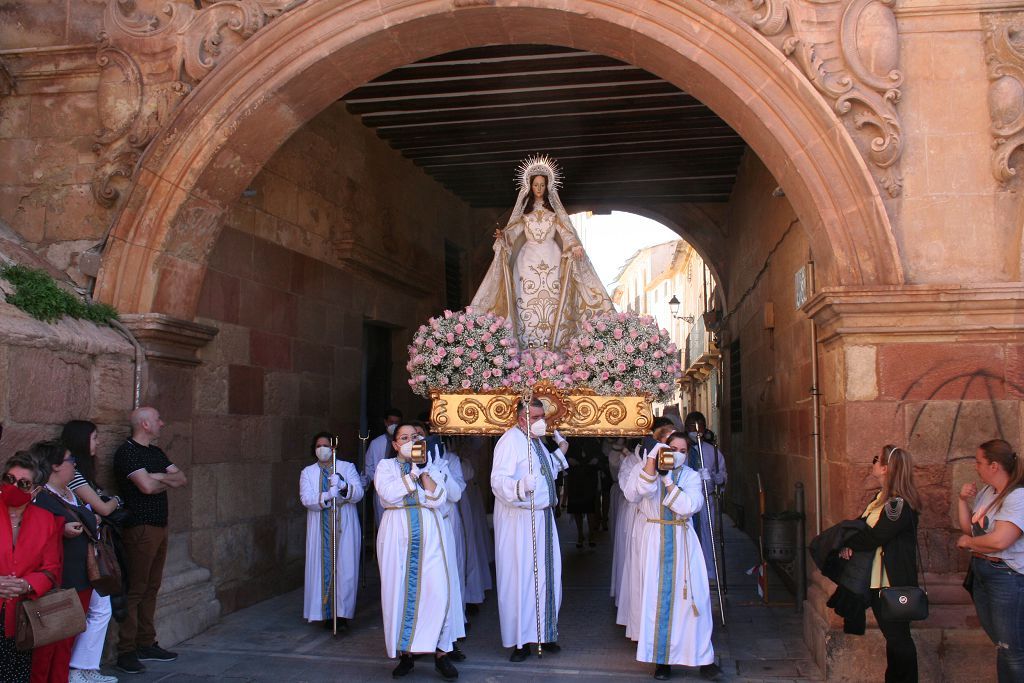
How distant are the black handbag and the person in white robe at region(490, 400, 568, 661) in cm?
232

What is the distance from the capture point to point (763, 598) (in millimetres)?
7980

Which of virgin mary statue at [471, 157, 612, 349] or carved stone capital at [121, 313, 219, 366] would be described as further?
virgin mary statue at [471, 157, 612, 349]

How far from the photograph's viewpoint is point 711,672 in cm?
580

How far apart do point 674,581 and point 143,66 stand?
534 cm

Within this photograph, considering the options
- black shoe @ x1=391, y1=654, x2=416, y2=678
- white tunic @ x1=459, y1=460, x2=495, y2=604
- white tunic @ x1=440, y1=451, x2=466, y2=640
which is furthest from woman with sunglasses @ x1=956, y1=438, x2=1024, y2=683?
white tunic @ x1=459, y1=460, x2=495, y2=604

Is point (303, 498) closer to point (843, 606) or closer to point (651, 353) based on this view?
point (651, 353)

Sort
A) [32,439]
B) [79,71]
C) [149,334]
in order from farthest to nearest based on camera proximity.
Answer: [79,71]
[149,334]
[32,439]

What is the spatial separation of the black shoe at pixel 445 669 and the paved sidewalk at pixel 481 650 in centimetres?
6

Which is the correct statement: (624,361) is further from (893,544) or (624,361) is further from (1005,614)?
(1005,614)

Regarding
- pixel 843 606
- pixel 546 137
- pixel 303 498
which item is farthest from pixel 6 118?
pixel 843 606

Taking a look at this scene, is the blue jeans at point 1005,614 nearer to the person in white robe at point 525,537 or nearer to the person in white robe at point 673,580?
the person in white robe at point 673,580

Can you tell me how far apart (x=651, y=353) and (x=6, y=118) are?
5.29m

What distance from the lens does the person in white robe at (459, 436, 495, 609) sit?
778 cm

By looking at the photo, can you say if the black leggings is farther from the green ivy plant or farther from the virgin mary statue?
the green ivy plant
